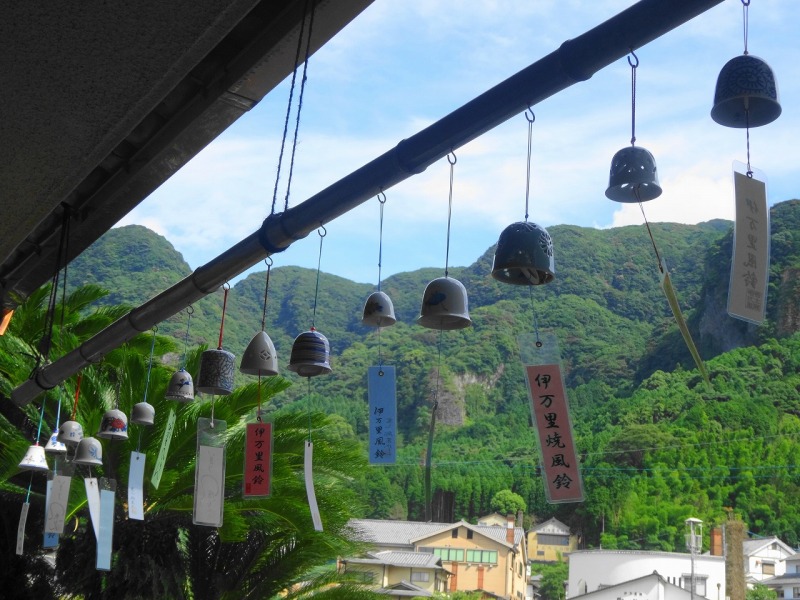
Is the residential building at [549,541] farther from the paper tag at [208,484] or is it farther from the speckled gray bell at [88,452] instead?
the paper tag at [208,484]

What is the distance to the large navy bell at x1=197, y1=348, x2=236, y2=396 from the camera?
5984mm

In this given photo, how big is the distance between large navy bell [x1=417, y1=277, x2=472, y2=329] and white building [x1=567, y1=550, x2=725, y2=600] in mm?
42399

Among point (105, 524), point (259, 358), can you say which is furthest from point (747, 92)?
point (105, 524)

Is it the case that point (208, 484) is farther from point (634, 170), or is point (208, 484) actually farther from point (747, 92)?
point (747, 92)

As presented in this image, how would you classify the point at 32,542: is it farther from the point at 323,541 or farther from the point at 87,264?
the point at 87,264

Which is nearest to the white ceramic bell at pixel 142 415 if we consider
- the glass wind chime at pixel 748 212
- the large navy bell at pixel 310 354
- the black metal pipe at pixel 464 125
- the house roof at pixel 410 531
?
→ the large navy bell at pixel 310 354

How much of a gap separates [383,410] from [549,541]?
6122 centimetres

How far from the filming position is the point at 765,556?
166ft

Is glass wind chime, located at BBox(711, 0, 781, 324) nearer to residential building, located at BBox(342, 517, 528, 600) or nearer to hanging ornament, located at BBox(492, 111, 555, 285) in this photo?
hanging ornament, located at BBox(492, 111, 555, 285)

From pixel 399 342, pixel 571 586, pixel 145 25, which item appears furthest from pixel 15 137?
pixel 399 342

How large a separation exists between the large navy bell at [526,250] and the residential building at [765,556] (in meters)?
51.5

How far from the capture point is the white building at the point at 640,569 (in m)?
44.2

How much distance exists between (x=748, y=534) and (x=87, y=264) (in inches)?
1537

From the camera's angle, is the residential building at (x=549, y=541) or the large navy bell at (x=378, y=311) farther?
the residential building at (x=549, y=541)
